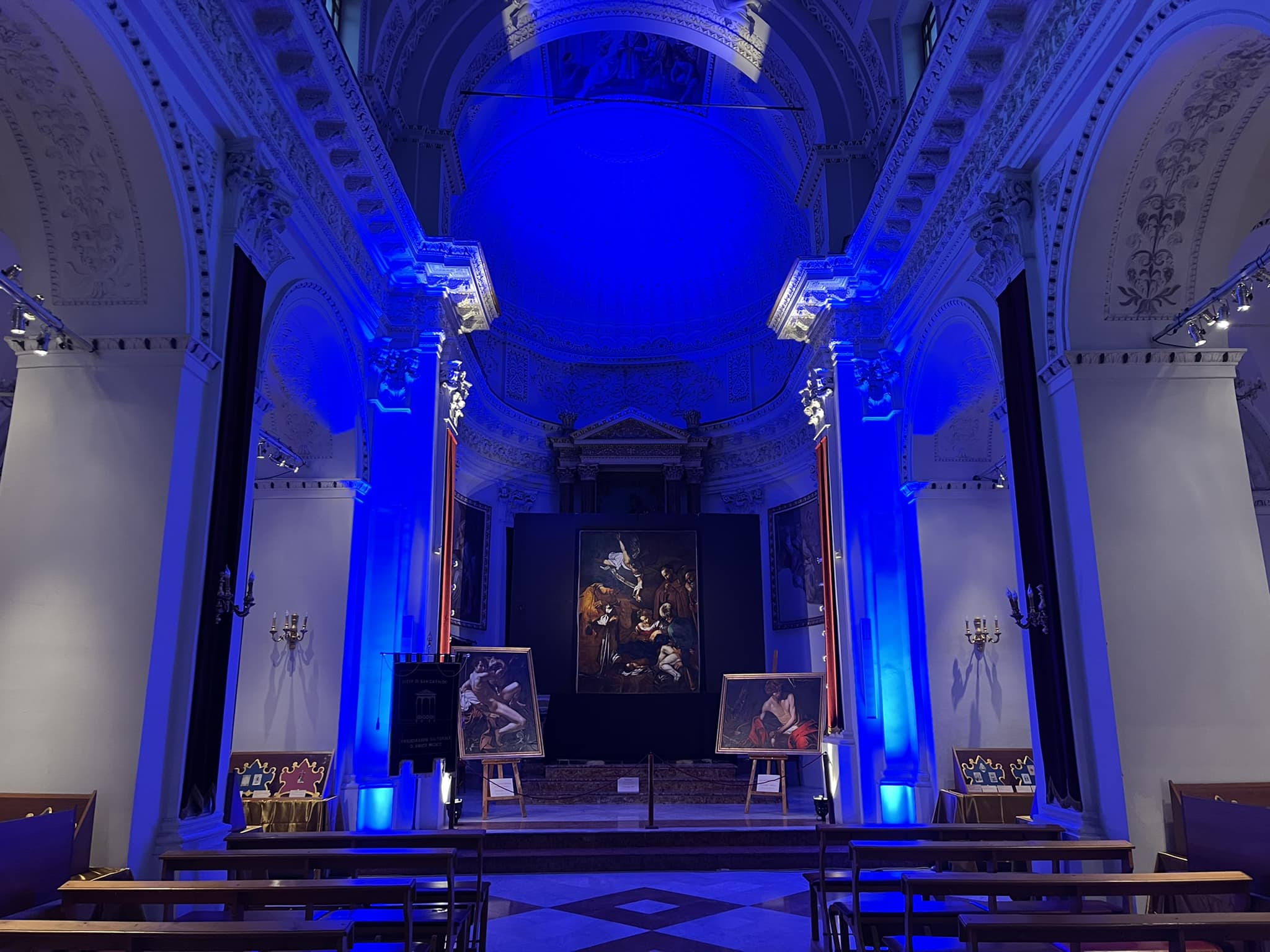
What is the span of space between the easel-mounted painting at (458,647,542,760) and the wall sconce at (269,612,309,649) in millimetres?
2504

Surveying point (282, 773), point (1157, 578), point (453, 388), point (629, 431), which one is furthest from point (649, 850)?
point (629, 431)

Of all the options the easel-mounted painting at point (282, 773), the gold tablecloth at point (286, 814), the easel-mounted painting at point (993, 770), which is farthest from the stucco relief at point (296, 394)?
the easel-mounted painting at point (993, 770)

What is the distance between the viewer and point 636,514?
60.3 feet

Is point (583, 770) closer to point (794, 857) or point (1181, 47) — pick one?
point (794, 857)

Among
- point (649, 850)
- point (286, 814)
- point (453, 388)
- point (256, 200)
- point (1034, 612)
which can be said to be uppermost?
point (453, 388)

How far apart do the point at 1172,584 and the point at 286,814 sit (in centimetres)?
815

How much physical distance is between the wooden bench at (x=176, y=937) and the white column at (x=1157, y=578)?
5.33 metres

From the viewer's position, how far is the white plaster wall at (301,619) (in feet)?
34.3

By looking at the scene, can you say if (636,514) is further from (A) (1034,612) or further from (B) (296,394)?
(A) (1034,612)

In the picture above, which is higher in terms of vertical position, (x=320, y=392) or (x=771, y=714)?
(x=320, y=392)

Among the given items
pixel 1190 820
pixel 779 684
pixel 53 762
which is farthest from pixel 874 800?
pixel 53 762

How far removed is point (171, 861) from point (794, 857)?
653cm

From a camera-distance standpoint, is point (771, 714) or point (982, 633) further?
point (771, 714)

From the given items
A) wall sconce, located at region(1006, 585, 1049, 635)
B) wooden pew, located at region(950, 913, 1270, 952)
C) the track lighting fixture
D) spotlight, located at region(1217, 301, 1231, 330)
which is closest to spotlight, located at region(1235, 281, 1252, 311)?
spotlight, located at region(1217, 301, 1231, 330)
